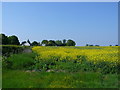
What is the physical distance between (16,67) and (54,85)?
5.65m

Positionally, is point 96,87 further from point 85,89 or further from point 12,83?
point 12,83

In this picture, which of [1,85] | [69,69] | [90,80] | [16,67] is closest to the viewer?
[1,85]

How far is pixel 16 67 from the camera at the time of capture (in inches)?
468

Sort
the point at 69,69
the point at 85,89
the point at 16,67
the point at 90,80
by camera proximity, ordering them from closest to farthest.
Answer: the point at 85,89, the point at 90,80, the point at 69,69, the point at 16,67

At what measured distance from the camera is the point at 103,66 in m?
10.8

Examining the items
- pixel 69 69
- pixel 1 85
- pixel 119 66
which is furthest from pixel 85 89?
pixel 119 66

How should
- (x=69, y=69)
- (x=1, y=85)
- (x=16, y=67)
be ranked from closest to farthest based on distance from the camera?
(x=1, y=85), (x=69, y=69), (x=16, y=67)

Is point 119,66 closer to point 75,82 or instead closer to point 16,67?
point 75,82

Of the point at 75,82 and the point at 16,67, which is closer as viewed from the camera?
the point at 75,82

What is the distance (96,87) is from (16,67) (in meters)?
6.60

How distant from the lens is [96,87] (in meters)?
6.73

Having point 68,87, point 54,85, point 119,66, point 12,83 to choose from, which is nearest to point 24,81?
point 12,83

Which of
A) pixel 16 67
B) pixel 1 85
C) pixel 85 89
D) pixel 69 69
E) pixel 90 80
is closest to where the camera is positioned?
pixel 85 89

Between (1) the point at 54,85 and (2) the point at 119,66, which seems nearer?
(1) the point at 54,85
